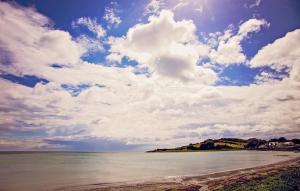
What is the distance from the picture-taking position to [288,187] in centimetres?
3481

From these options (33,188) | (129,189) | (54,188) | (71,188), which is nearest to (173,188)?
(129,189)

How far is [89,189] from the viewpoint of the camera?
48844 millimetres

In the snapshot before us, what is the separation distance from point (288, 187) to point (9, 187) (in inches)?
1867

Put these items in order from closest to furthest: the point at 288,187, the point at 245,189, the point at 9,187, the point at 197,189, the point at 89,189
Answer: the point at 288,187, the point at 245,189, the point at 197,189, the point at 89,189, the point at 9,187

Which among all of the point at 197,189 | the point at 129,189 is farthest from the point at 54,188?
the point at 197,189

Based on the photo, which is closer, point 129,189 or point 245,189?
point 245,189

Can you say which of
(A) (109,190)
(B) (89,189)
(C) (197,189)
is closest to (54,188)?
(B) (89,189)

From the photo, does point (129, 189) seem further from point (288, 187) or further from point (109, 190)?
point (288, 187)

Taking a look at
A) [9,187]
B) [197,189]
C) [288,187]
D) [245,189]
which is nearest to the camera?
[288,187]

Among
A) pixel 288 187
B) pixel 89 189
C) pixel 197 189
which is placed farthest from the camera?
pixel 89 189

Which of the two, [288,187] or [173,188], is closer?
[288,187]

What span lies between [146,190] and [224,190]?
1302 cm

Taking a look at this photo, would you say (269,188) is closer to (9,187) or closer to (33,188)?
(33,188)

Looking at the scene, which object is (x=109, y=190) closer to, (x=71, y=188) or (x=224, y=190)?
(x=71, y=188)
